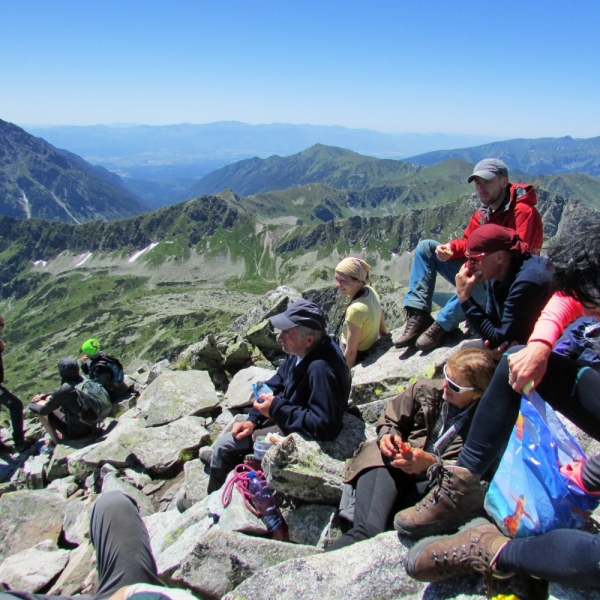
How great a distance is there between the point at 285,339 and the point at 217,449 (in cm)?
280

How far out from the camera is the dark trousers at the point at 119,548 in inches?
189

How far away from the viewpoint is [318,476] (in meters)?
6.47

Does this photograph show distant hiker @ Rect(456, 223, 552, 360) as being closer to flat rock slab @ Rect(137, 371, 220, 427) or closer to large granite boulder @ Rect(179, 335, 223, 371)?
flat rock slab @ Rect(137, 371, 220, 427)

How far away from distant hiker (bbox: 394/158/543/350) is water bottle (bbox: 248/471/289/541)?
17.1 feet

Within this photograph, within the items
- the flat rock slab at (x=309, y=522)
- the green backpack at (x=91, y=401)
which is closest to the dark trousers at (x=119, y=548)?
the flat rock slab at (x=309, y=522)

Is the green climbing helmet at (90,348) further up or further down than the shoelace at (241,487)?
further down

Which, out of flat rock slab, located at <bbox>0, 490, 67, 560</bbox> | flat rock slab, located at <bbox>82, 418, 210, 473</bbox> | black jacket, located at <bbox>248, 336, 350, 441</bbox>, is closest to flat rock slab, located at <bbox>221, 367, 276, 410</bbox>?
flat rock slab, located at <bbox>82, 418, 210, 473</bbox>

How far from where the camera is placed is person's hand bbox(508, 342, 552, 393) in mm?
4320

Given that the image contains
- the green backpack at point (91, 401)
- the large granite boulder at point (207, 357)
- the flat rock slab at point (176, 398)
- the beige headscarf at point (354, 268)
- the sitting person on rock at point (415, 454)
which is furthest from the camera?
the large granite boulder at point (207, 357)

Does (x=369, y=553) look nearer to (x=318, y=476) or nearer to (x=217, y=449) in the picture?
(x=318, y=476)

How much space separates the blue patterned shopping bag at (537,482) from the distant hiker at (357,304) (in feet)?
20.1

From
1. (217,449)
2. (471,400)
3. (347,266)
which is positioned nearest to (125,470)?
(217,449)

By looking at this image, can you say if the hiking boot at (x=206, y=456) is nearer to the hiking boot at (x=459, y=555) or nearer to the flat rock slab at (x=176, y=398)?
the flat rock slab at (x=176, y=398)

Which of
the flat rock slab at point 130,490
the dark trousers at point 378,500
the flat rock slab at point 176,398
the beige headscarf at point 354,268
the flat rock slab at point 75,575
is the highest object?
the beige headscarf at point 354,268
